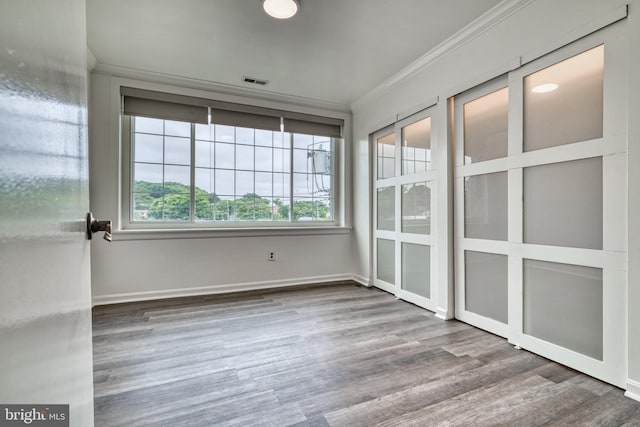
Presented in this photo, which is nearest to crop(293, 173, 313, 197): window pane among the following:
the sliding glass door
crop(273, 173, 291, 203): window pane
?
crop(273, 173, 291, 203): window pane

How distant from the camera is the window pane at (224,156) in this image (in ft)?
12.3

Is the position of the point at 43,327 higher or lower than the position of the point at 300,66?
lower

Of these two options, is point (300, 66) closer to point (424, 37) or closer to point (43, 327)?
point (424, 37)

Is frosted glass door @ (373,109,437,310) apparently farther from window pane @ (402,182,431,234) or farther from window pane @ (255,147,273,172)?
window pane @ (255,147,273,172)

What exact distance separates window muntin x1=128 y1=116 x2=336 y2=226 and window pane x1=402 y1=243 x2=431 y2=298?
4.58 feet

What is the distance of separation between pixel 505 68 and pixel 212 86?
9.98 feet

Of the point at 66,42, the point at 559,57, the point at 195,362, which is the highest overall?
the point at 559,57

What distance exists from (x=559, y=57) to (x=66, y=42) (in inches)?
103

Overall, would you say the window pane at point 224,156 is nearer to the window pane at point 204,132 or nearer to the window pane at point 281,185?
the window pane at point 204,132

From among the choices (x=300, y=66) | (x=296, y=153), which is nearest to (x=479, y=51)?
(x=300, y=66)

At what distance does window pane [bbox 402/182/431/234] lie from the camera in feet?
10.2

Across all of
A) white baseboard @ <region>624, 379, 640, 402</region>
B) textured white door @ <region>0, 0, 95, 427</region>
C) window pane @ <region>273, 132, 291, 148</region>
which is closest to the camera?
textured white door @ <region>0, 0, 95, 427</region>

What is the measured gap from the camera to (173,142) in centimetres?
354

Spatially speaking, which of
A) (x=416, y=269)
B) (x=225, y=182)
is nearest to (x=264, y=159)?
(x=225, y=182)
